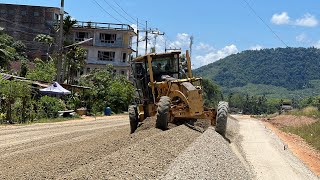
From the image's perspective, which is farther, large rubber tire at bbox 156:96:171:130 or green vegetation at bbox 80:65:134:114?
green vegetation at bbox 80:65:134:114

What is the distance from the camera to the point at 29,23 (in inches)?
2995

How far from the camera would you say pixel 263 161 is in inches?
663

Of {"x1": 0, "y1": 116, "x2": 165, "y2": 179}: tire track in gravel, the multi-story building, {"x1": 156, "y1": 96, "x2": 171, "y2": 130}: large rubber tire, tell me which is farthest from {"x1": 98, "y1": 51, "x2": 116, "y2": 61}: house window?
{"x1": 0, "y1": 116, "x2": 165, "y2": 179}: tire track in gravel

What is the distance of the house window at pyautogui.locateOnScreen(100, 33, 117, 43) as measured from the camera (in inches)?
2894

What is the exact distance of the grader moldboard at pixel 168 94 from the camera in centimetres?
1814

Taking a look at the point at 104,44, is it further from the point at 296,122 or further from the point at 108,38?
the point at 296,122

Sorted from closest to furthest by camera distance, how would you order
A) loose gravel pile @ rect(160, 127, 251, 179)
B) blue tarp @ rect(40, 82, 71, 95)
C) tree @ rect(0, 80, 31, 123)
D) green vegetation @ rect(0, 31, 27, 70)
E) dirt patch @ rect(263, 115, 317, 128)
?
loose gravel pile @ rect(160, 127, 251, 179) < tree @ rect(0, 80, 31, 123) < blue tarp @ rect(40, 82, 71, 95) < dirt patch @ rect(263, 115, 317, 128) < green vegetation @ rect(0, 31, 27, 70)

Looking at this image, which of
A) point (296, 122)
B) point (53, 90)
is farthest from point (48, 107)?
point (296, 122)

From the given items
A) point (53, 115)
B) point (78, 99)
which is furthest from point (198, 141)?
point (78, 99)

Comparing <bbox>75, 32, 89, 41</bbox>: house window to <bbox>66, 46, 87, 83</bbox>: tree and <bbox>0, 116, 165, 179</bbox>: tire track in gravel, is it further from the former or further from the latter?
<bbox>0, 116, 165, 179</bbox>: tire track in gravel

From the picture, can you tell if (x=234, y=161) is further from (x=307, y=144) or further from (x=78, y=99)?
(x=78, y=99)

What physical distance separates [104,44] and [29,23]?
12.6m

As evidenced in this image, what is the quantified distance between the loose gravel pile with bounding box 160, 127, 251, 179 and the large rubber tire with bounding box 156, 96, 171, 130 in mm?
3443

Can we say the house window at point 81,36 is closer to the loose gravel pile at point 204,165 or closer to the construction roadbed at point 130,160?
the construction roadbed at point 130,160
